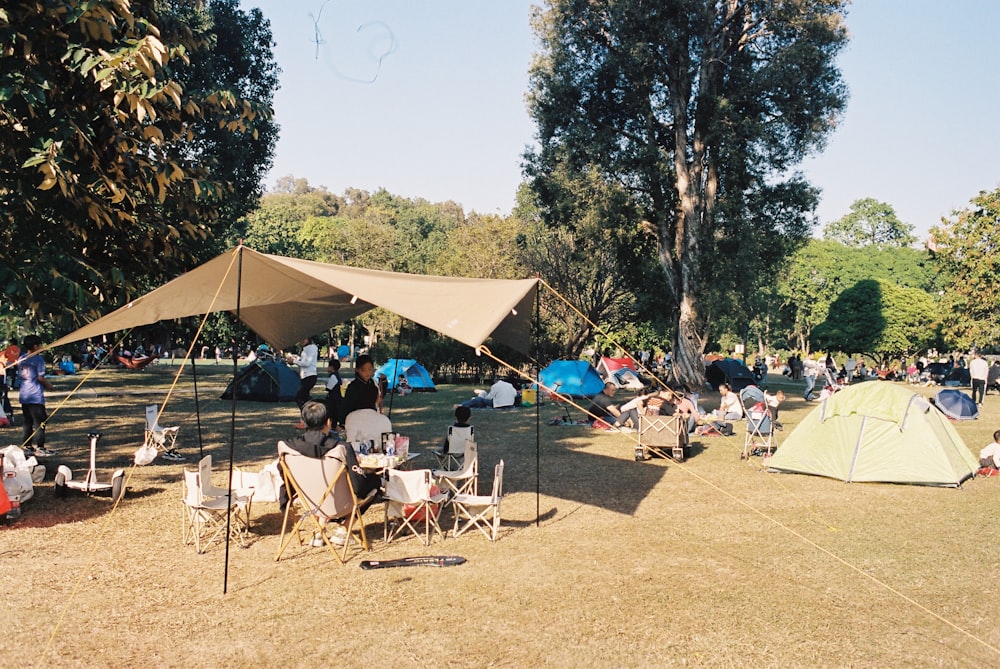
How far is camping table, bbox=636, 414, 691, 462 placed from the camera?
12031 millimetres

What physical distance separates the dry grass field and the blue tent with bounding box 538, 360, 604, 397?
12014 millimetres

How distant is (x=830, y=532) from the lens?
7895mm

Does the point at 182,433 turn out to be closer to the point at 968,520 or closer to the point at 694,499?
the point at 694,499

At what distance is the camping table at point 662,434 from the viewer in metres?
12.0

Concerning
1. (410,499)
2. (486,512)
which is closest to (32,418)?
(410,499)

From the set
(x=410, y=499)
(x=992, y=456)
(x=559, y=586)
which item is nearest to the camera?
(x=559, y=586)

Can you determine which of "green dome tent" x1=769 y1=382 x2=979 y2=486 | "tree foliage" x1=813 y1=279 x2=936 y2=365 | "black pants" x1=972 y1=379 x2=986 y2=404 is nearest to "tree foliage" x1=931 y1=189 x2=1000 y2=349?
"tree foliage" x1=813 y1=279 x2=936 y2=365

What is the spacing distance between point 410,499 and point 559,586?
5.47ft

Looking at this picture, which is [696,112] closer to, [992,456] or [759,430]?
[759,430]

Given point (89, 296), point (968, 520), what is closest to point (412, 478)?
point (89, 296)

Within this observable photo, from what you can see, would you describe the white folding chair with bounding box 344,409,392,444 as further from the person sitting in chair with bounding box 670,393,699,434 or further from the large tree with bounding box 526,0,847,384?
the large tree with bounding box 526,0,847,384

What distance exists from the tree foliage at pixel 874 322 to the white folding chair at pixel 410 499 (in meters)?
43.7

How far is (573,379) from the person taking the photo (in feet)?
73.5

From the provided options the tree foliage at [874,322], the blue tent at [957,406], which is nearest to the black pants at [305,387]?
the blue tent at [957,406]
